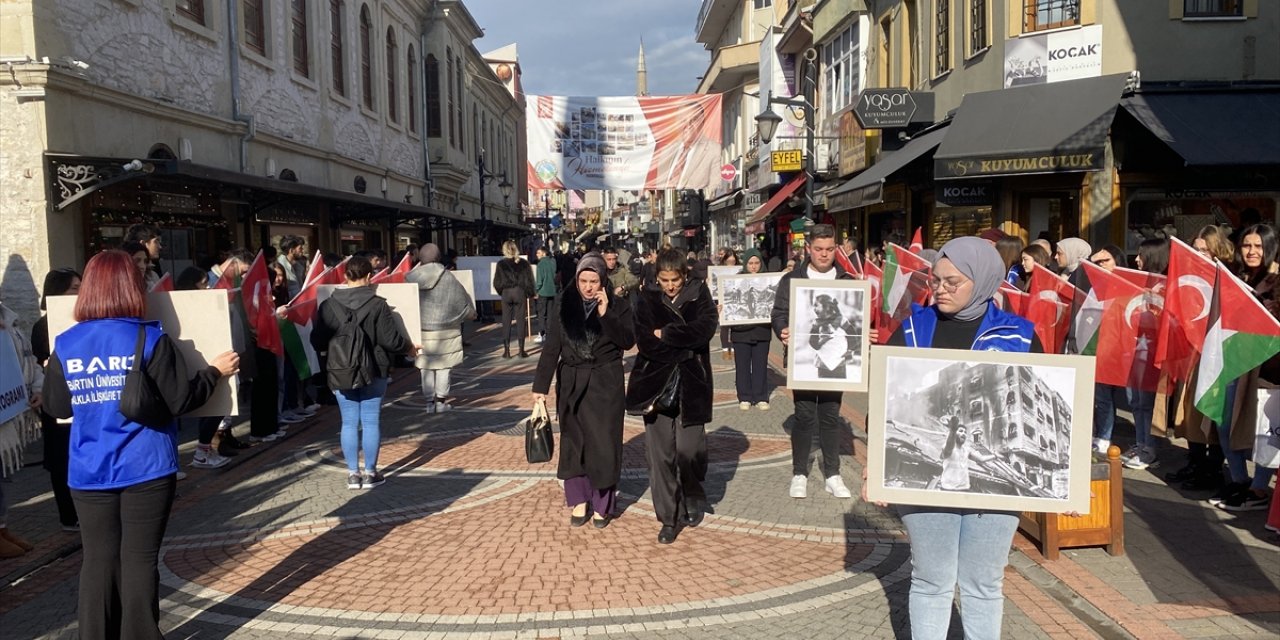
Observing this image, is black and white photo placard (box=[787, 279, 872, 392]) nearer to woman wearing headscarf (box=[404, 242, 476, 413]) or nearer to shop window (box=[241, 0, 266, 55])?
woman wearing headscarf (box=[404, 242, 476, 413])

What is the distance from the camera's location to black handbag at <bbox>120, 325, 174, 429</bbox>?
142 inches

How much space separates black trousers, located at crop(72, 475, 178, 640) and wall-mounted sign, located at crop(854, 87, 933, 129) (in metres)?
15.7

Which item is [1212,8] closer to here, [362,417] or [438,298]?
[438,298]

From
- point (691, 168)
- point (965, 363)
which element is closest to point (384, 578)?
point (965, 363)

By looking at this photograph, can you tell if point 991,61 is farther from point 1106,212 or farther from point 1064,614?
point 1064,614

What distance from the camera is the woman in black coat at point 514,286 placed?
15.4m

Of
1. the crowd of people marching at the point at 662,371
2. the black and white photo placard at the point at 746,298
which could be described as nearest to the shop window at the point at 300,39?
the crowd of people marching at the point at 662,371

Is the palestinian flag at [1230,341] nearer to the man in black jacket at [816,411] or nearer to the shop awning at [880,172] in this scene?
the man in black jacket at [816,411]

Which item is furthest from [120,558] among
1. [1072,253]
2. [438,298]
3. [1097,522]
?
[1072,253]

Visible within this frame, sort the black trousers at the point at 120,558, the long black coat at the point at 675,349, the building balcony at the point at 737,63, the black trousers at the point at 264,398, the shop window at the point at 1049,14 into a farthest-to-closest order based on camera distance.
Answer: the building balcony at the point at 737,63
the shop window at the point at 1049,14
the black trousers at the point at 264,398
the long black coat at the point at 675,349
the black trousers at the point at 120,558

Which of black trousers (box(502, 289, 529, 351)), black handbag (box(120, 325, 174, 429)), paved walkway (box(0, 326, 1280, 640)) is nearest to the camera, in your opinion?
black handbag (box(120, 325, 174, 429))

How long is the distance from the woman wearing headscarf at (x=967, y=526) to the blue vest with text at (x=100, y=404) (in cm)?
323

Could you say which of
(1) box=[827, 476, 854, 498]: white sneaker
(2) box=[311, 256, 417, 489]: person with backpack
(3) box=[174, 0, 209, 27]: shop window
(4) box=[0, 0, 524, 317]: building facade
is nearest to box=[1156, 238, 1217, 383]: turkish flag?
(1) box=[827, 476, 854, 498]: white sneaker

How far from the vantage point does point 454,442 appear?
8.87 metres
